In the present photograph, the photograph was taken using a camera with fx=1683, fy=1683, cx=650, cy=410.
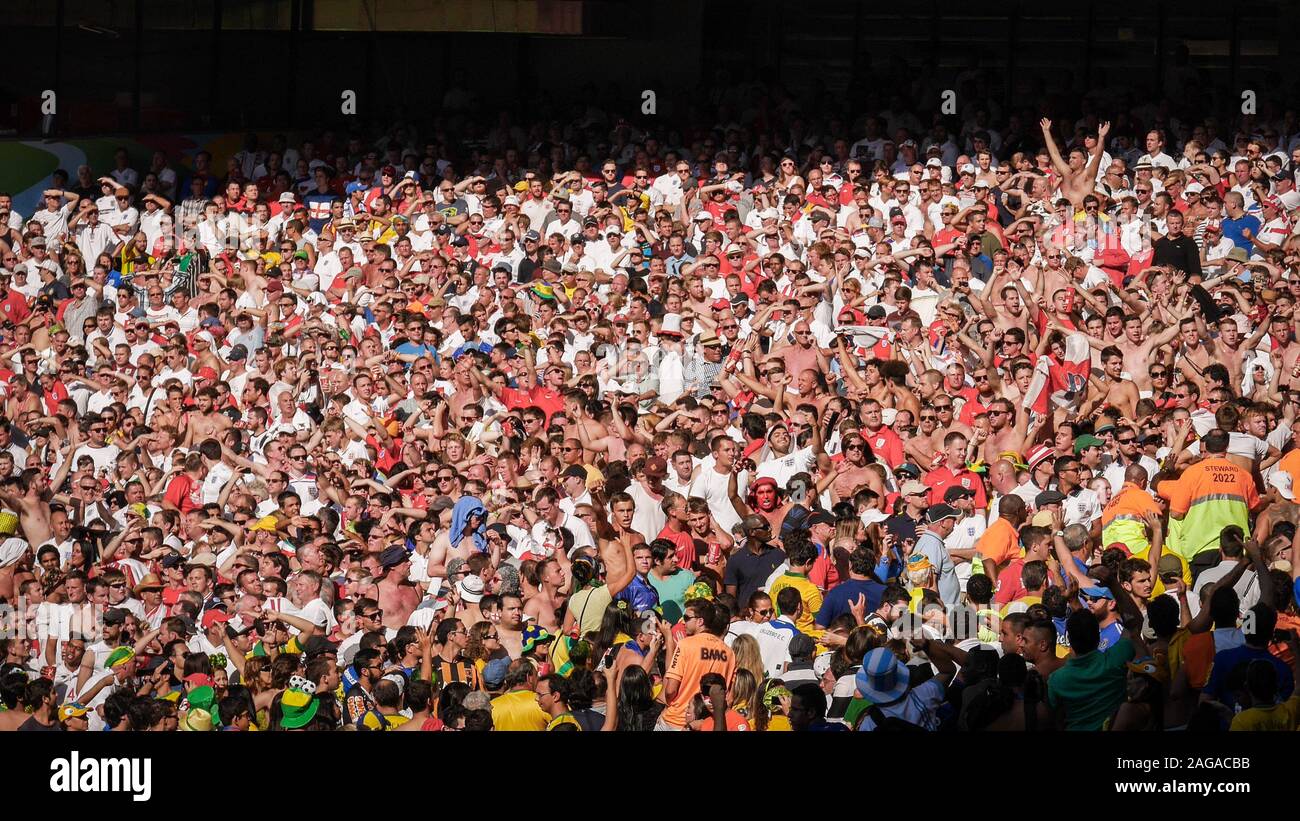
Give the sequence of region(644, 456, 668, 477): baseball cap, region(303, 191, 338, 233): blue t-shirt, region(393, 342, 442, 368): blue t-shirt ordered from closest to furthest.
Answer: region(644, 456, 668, 477): baseball cap < region(393, 342, 442, 368): blue t-shirt < region(303, 191, 338, 233): blue t-shirt

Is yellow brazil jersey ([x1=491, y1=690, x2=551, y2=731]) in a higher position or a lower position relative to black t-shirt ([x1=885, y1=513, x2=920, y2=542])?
lower

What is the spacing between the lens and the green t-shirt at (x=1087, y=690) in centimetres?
793

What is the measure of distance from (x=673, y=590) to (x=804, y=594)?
2.60 ft

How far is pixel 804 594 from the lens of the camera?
9.41 metres

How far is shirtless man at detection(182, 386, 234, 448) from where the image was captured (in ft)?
44.5

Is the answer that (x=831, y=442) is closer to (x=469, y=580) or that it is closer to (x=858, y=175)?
(x=469, y=580)

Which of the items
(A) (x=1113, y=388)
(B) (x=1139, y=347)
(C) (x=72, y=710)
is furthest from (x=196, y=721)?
(B) (x=1139, y=347)

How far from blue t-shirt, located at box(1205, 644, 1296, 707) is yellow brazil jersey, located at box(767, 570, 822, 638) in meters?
2.08

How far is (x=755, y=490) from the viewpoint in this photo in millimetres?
11109

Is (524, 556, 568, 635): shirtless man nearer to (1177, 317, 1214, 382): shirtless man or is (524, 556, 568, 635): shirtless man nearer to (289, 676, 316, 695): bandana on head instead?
(289, 676, 316, 695): bandana on head

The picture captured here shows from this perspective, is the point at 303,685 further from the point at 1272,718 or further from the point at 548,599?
the point at 1272,718

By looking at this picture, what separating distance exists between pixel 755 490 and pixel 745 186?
24.2 ft

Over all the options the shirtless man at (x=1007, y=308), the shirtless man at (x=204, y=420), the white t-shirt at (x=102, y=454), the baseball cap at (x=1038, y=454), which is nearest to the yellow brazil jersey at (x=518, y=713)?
the baseball cap at (x=1038, y=454)

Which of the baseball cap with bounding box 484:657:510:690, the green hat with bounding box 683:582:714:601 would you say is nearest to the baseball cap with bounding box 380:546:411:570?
the baseball cap with bounding box 484:657:510:690
